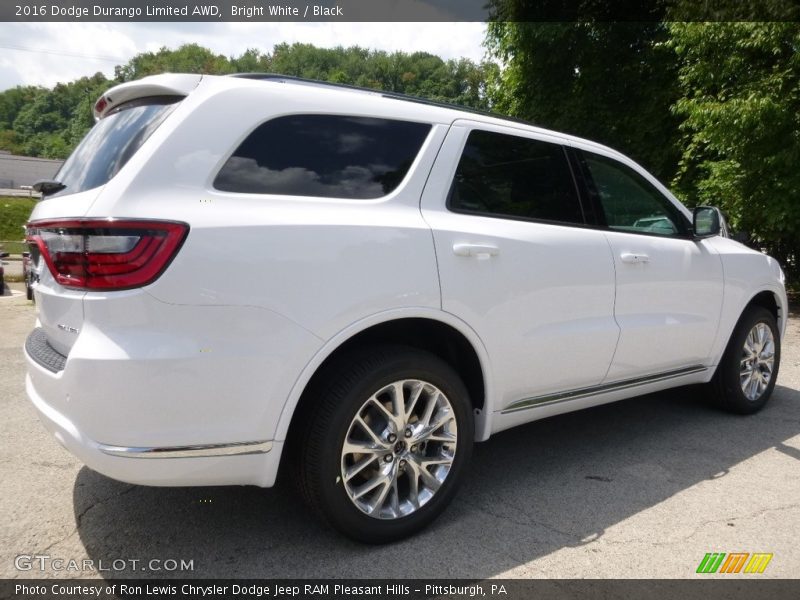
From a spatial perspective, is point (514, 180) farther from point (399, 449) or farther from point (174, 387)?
point (174, 387)

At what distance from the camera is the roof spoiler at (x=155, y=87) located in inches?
96.0

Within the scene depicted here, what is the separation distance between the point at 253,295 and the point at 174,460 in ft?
2.06

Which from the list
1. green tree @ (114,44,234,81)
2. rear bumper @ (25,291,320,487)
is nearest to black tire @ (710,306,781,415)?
rear bumper @ (25,291,320,487)

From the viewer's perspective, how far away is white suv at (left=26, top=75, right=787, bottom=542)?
214 centimetres

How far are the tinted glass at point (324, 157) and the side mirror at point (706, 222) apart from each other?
7.14 feet

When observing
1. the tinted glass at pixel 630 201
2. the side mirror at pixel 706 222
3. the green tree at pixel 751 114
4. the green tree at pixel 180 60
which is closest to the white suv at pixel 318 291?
the tinted glass at pixel 630 201

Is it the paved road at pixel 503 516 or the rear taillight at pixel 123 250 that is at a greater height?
the rear taillight at pixel 123 250

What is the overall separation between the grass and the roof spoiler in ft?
117

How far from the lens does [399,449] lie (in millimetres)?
2695

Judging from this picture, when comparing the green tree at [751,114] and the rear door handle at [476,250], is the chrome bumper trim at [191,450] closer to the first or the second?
the rear door handle at [476,250]

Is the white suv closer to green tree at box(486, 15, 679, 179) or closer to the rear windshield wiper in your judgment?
the rear windshield wiper

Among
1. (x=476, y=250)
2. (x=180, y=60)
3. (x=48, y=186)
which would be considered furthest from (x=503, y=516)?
(x=180, y=60)

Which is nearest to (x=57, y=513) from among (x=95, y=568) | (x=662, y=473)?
(x=95, y=568)

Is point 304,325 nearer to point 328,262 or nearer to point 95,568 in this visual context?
point 328,262
